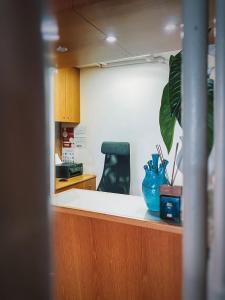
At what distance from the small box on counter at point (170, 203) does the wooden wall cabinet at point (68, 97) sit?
2.40 m

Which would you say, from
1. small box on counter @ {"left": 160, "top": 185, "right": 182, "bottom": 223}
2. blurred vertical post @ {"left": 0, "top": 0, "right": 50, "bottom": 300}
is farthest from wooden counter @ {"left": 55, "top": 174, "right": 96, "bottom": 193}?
blurred vertical post @ {"left": 0, "top": 0, "right": 50, "bottom": 300}

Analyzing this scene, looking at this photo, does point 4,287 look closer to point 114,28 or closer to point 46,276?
point 46,276

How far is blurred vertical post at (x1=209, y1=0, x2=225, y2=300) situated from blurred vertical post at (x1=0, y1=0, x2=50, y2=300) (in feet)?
1.23

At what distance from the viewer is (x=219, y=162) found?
1.75 ft

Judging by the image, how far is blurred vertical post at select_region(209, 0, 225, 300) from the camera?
0.52 meters

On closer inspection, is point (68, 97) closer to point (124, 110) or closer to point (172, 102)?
point (124, 110)

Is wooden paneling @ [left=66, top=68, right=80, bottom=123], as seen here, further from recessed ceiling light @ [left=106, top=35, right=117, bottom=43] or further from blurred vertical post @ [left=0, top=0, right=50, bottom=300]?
blurred vertical post @ [left=0, top=0, right=50, bottom=300]

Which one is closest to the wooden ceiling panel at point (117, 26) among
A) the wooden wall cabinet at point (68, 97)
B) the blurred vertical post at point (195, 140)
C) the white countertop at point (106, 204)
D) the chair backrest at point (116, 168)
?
the blurred vertical post at point (195, 140)

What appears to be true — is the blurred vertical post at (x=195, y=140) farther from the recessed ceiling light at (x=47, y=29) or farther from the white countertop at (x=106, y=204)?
the white countertop at (x=106, y=204)

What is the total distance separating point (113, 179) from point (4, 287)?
10.6 feet

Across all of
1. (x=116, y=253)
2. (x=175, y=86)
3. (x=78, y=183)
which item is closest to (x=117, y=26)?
(x=175, y=86)

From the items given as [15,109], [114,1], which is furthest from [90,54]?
[15,109]

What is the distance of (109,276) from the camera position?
1.31 m

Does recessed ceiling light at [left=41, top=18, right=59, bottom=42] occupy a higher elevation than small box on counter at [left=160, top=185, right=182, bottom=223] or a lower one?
higher
